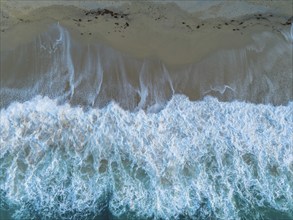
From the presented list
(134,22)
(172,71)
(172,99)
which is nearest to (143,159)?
(172,99)

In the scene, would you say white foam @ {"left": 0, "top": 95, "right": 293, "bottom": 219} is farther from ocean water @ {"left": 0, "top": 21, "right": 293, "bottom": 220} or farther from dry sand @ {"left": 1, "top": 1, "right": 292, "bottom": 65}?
dry sand @ {"left": 1, "top": 1, "right": 292, "bottom": 65}

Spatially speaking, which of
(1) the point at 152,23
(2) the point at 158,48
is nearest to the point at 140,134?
(2) the point at 158,48

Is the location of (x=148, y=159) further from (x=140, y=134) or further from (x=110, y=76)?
(x=110, y=76)

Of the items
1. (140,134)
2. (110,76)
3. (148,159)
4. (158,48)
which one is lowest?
(148,159)

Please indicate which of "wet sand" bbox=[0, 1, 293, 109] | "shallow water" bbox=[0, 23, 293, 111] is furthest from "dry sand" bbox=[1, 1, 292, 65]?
"shallow water" bbox=[0, 23, 293, 111]

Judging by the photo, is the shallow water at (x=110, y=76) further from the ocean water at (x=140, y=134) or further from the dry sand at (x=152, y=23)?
the dry sand at (x=152, y=23)

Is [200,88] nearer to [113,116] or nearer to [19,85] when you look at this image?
[113,116]

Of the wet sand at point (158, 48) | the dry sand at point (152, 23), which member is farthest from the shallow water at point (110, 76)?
the dry sand at point (152, 23)
